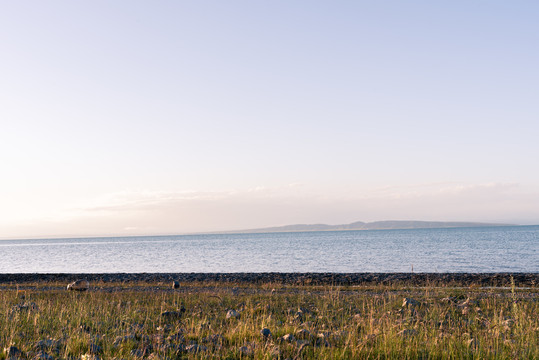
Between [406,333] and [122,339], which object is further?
[406,333]

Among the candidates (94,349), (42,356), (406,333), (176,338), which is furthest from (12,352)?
(406,333)

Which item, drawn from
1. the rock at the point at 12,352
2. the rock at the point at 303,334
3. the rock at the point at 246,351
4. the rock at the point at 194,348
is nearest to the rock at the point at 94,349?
the rock at the point at 12,352

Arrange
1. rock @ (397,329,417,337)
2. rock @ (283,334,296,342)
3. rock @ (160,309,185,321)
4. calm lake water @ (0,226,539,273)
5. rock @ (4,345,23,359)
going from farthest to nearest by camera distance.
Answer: calm lake water @ (0,226,539,273) < rock @ (160,309,185,321) < rock @ (397,329,417,337) < rock @ (283,334,296,342) < rock @ (4,345,23,359)

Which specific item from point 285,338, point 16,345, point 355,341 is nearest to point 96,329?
point 16,345

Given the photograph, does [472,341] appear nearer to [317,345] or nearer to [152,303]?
[317,345]

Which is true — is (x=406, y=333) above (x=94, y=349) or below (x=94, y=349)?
below

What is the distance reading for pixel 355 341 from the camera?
782cm

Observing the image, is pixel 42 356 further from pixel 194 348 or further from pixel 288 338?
pixel 288 338

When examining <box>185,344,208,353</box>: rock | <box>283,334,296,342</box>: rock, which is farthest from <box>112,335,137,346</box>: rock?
<box>283,334,296,342</box>: rock

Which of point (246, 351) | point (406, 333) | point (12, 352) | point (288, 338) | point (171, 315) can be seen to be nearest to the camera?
point (12, 352)

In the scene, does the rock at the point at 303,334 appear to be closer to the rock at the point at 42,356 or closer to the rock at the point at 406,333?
the rock at the point at 406,333

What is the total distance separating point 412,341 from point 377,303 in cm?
772

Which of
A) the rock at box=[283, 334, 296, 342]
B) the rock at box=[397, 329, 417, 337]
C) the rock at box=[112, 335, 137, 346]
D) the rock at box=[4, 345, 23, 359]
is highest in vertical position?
the rock at box=[4, 345, 23, 359]

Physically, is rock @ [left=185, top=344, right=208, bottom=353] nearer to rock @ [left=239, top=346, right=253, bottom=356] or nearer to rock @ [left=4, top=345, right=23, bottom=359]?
rock @ [left=239, top=346, right=253, bottom=356]
